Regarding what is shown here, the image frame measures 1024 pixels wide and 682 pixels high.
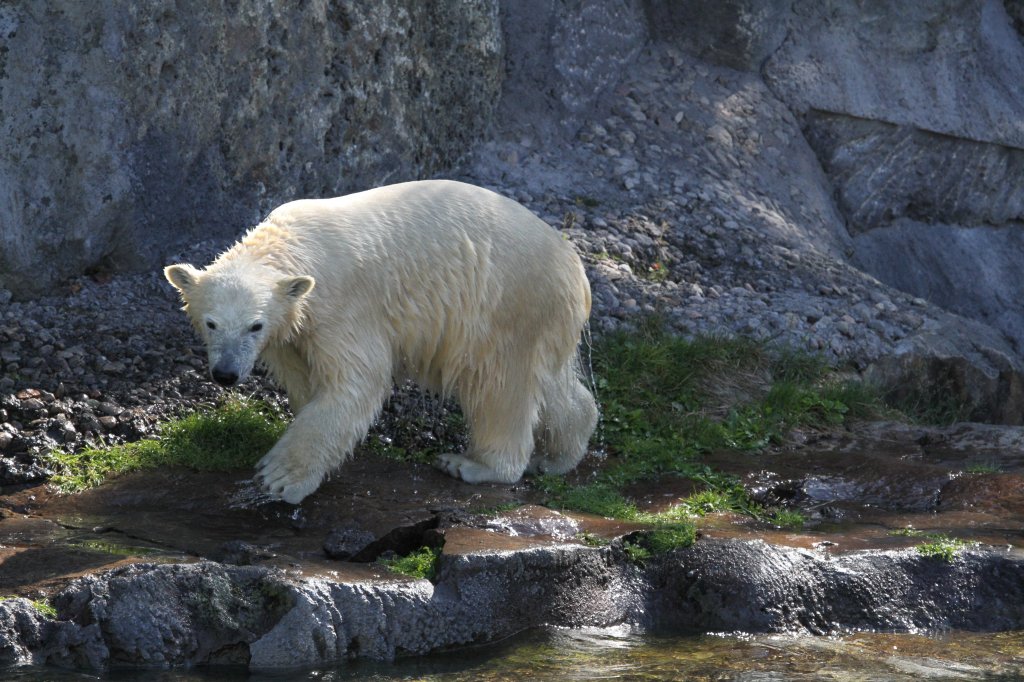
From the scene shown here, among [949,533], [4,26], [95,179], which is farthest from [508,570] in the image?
[4,26]

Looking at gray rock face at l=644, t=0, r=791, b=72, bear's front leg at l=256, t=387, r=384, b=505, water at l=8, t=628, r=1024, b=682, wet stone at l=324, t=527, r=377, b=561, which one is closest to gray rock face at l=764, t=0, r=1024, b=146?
gray rock face at l=644, t=0, r=791, b=72

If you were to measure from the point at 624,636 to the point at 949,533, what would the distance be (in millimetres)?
1903

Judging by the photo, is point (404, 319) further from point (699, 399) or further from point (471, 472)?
point (699, 399)

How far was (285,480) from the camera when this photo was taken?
6383mm

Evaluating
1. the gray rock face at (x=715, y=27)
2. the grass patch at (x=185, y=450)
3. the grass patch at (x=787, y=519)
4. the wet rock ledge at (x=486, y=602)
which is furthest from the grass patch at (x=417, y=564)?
the gray rock face at (x=715, y=27)

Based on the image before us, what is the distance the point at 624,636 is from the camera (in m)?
5.49

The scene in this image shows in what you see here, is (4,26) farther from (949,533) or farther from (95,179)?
(949,533)

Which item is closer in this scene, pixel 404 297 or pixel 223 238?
pixel 404 297

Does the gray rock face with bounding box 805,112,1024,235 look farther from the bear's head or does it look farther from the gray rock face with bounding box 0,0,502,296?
the bear's head

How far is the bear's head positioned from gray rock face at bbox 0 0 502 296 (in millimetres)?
2447

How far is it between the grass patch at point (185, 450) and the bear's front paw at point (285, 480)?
520 millimetres

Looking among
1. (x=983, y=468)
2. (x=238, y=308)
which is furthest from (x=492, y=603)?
(x=983, y=468)

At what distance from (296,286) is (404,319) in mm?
813

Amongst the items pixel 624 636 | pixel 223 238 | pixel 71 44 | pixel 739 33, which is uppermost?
pixel 739 33
